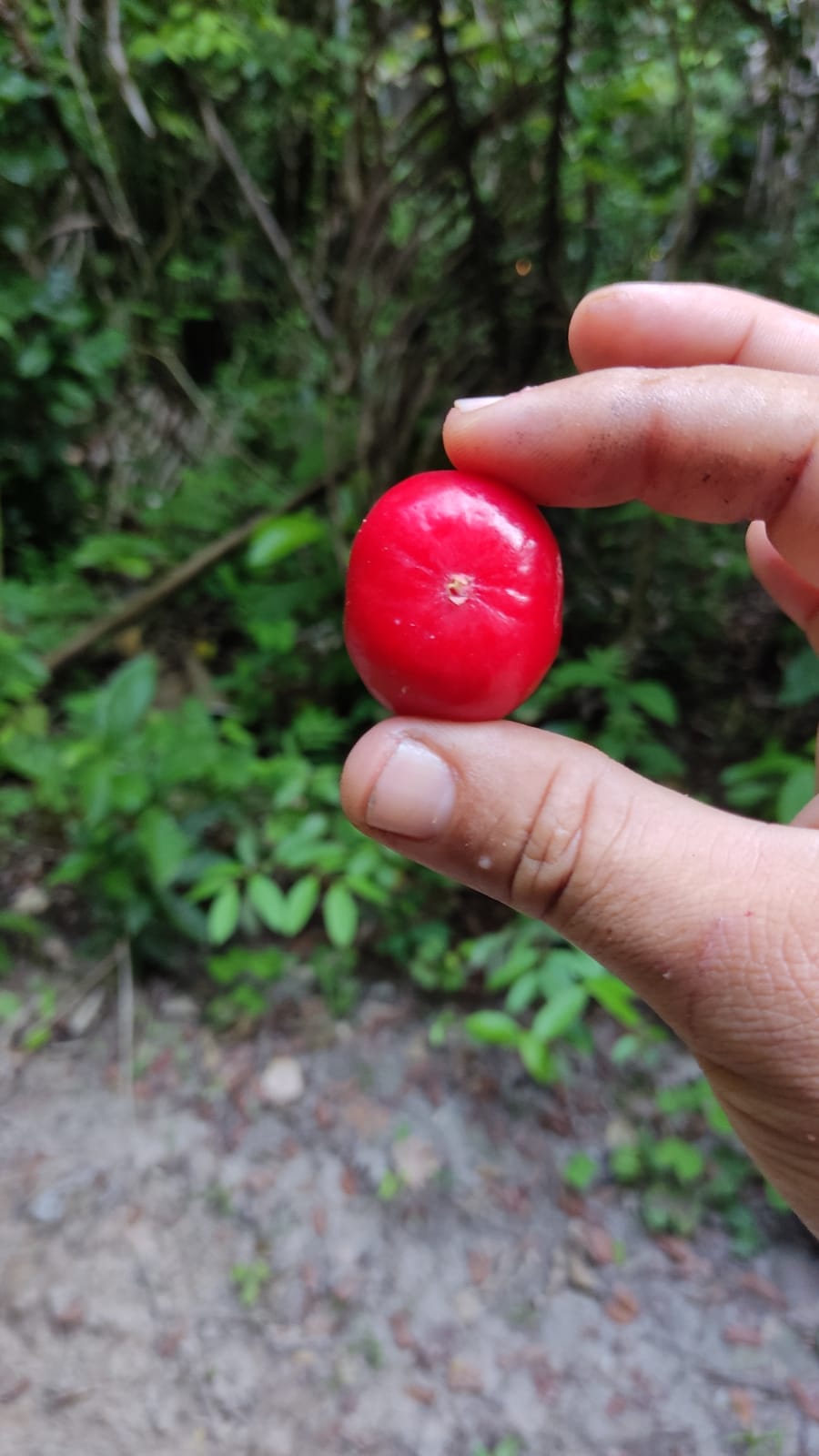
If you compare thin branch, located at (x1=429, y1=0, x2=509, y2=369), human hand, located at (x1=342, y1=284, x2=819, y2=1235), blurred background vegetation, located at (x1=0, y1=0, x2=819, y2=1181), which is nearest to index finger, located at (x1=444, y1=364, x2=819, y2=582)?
human hand, located at (x1=342, y1=284, x2=819, y2=1235)

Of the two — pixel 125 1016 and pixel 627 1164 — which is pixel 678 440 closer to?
pixel 627 1164

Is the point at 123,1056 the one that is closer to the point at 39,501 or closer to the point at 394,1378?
the point at 394,1378

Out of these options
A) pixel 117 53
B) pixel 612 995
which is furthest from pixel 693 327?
pixel 117 53

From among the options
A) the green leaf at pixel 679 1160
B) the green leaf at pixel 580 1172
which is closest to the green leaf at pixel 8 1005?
the green leaf at pixel 580 1172

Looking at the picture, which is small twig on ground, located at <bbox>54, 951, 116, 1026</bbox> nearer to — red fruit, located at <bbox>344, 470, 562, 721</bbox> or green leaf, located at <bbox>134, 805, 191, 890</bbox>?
green leaf, located at <bbox>134, 805, 191, 890</bbox>

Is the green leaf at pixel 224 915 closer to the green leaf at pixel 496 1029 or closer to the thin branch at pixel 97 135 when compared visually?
the green leaf at pixel 496 1029
